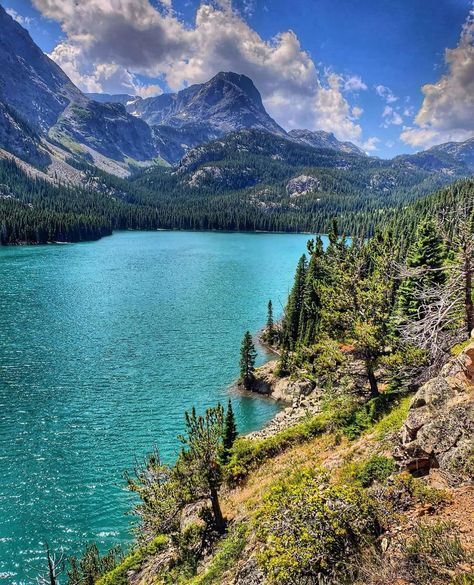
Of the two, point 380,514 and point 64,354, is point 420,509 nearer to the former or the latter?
point 380,514

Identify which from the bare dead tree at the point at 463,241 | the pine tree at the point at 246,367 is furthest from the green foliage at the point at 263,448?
the pine tree at the point at 246,367

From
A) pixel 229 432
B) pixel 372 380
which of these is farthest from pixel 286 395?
pixel 372 380

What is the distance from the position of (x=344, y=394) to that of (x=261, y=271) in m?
109

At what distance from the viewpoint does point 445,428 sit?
1395cm

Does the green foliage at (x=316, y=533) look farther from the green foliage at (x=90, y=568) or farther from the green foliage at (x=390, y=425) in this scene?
the green foliage at (x=90, y=568)

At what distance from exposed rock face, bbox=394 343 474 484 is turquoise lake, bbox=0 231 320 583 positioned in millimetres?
23824

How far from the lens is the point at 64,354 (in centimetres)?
6131

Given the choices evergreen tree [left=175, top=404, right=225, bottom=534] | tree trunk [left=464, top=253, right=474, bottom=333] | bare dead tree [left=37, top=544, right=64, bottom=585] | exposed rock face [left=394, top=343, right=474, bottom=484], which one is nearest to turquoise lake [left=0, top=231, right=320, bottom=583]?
bare dead tree [left=37, top=544, right=64, bottom=585]

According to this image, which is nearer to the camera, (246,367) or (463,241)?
(463,241)

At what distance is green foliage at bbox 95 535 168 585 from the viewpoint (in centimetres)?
2029

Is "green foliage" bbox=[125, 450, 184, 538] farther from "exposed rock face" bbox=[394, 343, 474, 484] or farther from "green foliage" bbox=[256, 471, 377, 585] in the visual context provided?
"exposed rock face" bbox=[394, 343, 474, 484]

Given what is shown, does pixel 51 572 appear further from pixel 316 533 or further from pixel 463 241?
pixel 463 241

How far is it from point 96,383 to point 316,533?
47003mm

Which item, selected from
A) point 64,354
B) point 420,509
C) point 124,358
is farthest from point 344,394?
point 64,354
